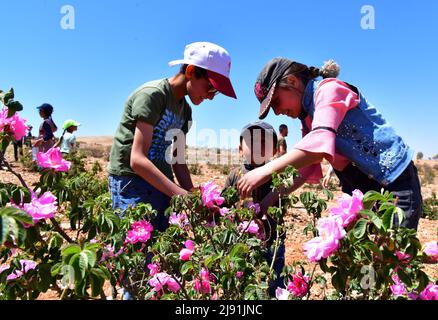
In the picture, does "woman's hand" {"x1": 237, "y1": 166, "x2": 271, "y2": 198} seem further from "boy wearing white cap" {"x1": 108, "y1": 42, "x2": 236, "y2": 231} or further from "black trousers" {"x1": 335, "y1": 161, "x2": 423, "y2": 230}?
"black trousers" {"x1": 335, "y1": 161, "x2": 423, "y2": 230}

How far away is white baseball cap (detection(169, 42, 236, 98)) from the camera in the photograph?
2104 millimetres

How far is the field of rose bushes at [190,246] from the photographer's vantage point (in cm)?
113

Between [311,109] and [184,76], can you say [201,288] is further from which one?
[184,76]

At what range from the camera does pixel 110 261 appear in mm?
1525

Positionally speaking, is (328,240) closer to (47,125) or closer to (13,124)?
(13,124)

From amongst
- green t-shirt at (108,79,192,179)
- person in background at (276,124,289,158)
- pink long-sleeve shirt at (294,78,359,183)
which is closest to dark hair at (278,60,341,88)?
pink long-sleeve shirt at (294,78,359,183)

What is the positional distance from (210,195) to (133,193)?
26.9 inches

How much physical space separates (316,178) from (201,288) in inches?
37.0

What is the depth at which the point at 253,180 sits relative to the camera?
1.65 m

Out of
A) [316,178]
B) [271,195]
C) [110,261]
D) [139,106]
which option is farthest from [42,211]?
[316,178]

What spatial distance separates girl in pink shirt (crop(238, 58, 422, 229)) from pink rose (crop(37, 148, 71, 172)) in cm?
69

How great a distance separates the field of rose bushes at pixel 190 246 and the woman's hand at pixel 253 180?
3.2 inches

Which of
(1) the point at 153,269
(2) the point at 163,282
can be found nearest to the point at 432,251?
(2) the point at 163,282

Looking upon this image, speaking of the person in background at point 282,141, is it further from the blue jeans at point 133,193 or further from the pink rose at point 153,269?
the pink rose at point 153,269
